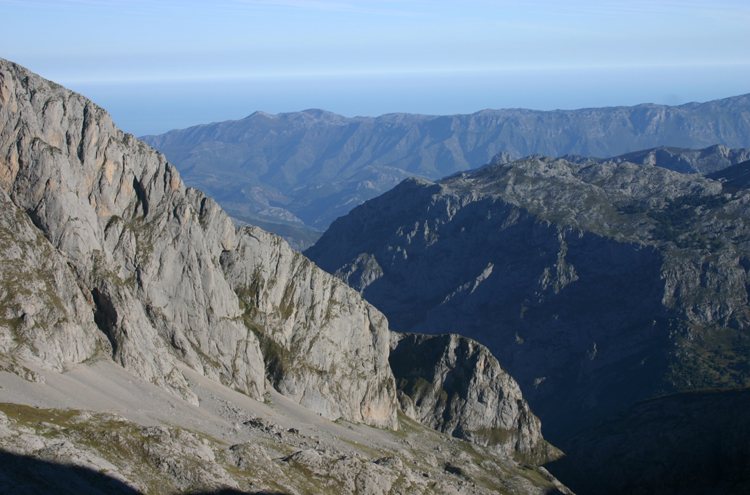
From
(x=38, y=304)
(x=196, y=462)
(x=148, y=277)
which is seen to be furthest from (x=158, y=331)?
(x=196, y=462)

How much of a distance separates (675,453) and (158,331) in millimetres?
136457

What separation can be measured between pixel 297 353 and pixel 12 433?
8929 centimetres

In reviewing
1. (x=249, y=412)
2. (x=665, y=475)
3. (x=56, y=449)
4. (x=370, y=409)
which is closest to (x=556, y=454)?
(x=665, y=475)

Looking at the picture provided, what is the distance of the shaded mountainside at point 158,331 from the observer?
324ft

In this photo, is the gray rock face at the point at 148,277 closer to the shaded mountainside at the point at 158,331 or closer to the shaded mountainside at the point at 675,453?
the shaded mountainside at the point at 158,331

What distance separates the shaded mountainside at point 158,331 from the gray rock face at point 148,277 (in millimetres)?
349

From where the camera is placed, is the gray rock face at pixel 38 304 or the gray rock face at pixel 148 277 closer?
the gray rock face at pixel 38 304

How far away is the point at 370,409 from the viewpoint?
174 meters

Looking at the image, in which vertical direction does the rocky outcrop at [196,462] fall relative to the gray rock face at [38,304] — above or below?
below

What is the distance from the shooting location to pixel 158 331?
13588cm

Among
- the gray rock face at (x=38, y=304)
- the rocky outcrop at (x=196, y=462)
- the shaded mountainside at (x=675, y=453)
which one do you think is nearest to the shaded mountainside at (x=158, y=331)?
the gray rock face at (x=38, y=304)

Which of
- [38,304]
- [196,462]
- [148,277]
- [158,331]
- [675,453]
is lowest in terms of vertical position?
[675,453]

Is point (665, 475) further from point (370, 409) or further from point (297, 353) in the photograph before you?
point (297, 353)

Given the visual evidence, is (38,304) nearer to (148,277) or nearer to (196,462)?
(148,277)
